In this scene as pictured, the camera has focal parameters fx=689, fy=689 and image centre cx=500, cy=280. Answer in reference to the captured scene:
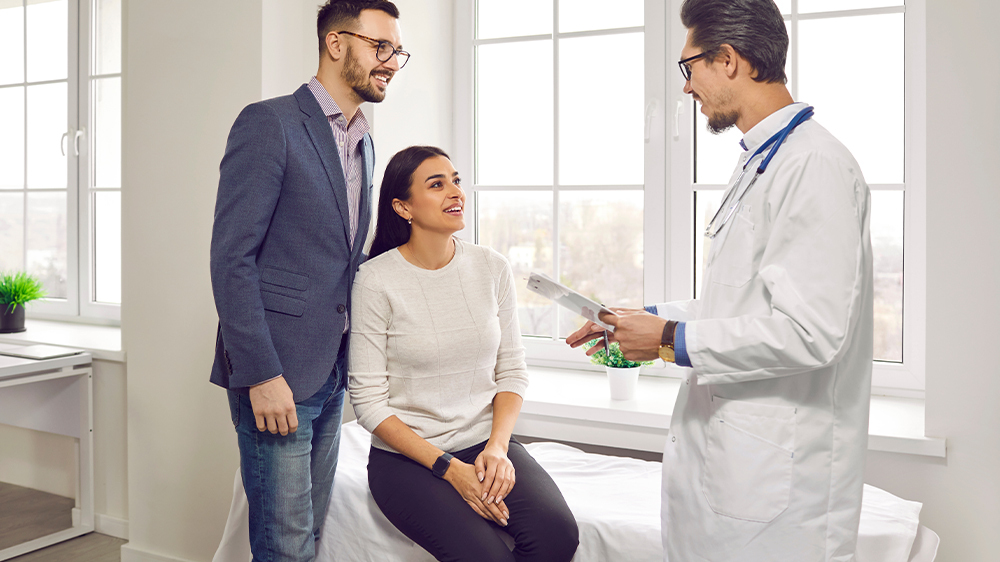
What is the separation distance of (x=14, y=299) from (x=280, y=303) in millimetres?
2538

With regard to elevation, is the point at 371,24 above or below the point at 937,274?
above

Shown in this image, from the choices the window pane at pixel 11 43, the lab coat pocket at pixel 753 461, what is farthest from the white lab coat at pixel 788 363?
the window pane at pixel 11 43

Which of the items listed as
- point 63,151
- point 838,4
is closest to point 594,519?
point 838,4

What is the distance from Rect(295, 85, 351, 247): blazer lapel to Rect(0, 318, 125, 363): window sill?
65.6 inches

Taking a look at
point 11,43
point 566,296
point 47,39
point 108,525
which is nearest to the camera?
point 566,296

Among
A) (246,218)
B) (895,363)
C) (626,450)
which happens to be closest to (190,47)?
(246,218)

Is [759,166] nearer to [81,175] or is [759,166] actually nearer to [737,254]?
[737,254]

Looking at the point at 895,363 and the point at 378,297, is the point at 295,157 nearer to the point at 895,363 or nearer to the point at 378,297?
the point at 378,297

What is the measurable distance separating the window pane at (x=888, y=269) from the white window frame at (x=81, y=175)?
333 cm

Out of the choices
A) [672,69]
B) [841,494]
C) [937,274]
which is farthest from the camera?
[672,69]

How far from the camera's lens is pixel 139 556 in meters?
2.59

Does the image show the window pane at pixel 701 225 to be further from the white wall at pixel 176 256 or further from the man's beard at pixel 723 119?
the white wall at pixel 176 256

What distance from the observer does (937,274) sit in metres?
1.82

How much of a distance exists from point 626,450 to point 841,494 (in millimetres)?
1239
